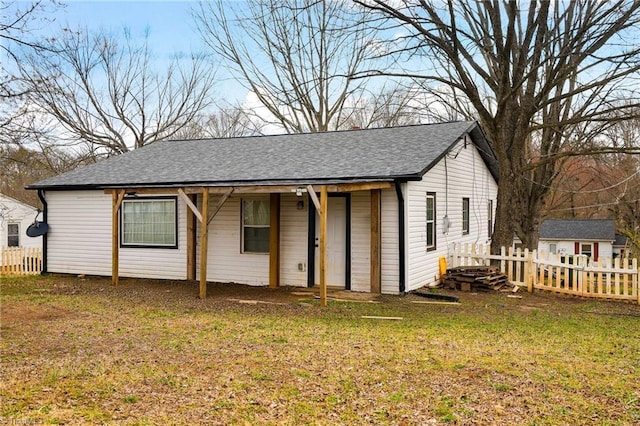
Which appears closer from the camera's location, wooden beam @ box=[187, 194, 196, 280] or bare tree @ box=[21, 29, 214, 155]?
wooden beam @ box=[187, 194, 196, 280]

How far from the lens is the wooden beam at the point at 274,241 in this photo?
40.0 ft

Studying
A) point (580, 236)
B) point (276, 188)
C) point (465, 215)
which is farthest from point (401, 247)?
point (580, 236)

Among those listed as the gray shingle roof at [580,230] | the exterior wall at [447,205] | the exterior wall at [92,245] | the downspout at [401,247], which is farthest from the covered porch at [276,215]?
the gray shingle roof at [580,230]

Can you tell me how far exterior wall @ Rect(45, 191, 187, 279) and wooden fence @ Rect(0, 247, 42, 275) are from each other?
0.62m

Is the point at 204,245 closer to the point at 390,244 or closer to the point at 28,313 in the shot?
the point at 28,313

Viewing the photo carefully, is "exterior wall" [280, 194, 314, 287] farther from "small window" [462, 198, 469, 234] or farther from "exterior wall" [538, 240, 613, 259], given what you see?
"exterior wall" [538, 240, 613, 259]

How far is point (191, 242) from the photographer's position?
1325cm

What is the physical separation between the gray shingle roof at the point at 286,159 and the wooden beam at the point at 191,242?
939 mm

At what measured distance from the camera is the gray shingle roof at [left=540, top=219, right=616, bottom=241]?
129 ft

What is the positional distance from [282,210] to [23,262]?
8314mm

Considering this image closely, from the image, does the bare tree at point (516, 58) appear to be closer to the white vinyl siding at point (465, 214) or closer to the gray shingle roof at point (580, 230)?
the white vinyl siding at point (465, 214)

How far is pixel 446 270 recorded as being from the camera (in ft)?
42.9

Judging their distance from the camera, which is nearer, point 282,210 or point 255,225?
point 282,210

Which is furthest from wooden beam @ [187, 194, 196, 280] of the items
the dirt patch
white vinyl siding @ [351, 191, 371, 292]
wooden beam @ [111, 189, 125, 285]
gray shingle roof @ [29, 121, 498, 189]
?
white vinyl siding @ [351, 191, 371, 292]
